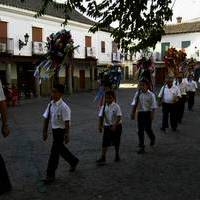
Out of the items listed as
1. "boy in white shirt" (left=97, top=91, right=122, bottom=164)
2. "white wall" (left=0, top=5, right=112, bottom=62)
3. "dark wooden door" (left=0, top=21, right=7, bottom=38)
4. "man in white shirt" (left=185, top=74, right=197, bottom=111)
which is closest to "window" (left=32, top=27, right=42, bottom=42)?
"white wall" (left=0, top=5, right=112, bottom=62)

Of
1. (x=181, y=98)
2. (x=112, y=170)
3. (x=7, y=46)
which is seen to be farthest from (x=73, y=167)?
(x=7, y=46)

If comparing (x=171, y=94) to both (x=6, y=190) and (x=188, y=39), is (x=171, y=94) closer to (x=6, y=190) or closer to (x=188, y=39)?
(x=6, y=190)

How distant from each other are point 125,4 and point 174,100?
6.59 m

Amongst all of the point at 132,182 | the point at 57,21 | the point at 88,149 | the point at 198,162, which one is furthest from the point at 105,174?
the point at 57,21

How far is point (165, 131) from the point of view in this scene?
14516 mm

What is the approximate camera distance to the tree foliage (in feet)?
27.0

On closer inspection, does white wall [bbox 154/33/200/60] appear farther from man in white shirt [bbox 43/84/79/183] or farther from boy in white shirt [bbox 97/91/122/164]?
man in white shirt [bbox 43/84/79/183]

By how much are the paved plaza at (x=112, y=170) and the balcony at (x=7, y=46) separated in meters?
20.5

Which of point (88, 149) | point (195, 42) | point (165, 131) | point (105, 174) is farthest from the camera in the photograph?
point (195, 42)

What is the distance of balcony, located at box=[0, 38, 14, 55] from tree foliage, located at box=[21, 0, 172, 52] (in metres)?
25.8

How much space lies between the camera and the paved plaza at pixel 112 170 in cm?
748

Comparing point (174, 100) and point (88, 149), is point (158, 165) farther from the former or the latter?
point (174, 100)

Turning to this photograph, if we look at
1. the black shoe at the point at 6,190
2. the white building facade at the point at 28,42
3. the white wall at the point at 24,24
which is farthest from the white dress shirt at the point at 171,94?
the white wall at the point at 24,24

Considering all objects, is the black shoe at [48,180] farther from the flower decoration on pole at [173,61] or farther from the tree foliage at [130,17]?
the flower decoration on pole at [173,61]
